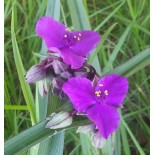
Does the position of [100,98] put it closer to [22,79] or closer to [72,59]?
[72,59]

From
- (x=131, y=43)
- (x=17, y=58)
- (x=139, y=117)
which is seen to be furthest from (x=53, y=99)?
(x=131, y=43)

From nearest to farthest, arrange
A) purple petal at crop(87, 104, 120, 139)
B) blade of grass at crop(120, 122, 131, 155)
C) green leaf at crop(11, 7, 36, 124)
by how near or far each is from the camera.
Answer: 1. purple petal at crop(87, 104, 120, 139)
2. green leaf at crop(11, 7, 36, 124)
3. blade of grass at crop(120, 122, 131, 155)

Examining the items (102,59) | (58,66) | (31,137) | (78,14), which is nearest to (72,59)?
(58,66)

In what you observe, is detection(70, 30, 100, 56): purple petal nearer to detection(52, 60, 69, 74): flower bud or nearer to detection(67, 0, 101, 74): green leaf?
detection(52, 60, 69, 74): flower bud

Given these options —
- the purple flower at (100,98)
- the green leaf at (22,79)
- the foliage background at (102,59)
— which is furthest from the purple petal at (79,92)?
the foliage background at (102,59)

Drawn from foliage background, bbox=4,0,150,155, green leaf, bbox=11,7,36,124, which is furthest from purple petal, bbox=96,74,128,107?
foliage background, bbox=4,0,150,155
